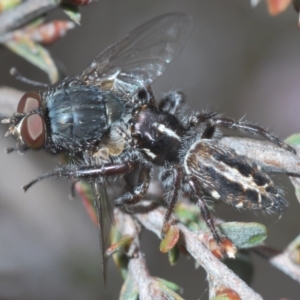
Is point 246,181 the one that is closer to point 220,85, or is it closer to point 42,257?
point 42,257

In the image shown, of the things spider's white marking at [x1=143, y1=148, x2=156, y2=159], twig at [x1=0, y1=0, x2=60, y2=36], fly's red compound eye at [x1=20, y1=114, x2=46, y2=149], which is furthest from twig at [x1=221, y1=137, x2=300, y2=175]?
twig at [x1=0, y1=0, x2=60, y2=36]

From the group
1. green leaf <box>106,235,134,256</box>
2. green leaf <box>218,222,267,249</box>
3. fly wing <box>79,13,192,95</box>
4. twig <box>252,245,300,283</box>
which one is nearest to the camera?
green leaf <box>218,222,267,249</box>

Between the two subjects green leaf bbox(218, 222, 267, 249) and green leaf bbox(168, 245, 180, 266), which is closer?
green leaf bbox(218, 222, 267, 249)

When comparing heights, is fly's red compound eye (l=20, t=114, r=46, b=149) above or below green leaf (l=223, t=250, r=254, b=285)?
below

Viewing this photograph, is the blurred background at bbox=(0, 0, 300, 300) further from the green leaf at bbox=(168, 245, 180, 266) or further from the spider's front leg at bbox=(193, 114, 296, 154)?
the green leaf at bbox=(168, 245, 180, 266)

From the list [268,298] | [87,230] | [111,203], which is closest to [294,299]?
[268,298]

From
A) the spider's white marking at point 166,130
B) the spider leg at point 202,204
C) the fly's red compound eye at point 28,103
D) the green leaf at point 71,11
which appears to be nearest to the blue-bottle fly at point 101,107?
the fly's red compound eye at point 28,103

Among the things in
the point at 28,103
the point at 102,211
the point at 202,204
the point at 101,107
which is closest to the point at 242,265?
the point at 202,204

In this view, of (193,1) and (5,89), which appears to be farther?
(193,1)
